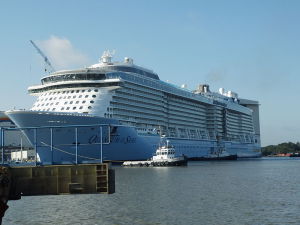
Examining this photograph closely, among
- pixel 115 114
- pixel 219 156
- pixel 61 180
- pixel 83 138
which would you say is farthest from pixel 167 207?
pixel 219 156

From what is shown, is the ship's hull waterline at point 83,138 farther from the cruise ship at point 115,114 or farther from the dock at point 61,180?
the dock at point 61,180

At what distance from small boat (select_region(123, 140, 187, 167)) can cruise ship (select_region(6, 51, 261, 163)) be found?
4.55 feet

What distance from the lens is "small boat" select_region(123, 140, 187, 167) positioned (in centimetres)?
9056

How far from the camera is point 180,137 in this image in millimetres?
110875

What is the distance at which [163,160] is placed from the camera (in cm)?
9081

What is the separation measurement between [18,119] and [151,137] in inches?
1161

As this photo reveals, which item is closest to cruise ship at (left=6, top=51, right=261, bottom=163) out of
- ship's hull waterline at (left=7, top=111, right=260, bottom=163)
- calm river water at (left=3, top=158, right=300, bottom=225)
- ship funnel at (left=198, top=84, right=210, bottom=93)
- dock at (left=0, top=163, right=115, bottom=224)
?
ship's hull waterline at (left=7, top=111, right=260, bottom=163)

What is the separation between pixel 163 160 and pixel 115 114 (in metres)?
14.5

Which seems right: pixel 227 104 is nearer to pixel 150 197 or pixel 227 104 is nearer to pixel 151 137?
pixel 151 137

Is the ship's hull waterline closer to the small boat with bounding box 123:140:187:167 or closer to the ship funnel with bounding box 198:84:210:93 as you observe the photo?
the small boat with bounding box 123:140:187:167

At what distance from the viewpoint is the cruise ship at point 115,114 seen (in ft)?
230

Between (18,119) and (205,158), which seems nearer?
(18,119)

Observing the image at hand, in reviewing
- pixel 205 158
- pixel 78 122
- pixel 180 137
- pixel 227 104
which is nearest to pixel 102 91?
pixel 78 122

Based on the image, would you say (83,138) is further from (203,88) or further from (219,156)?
(203,88)
